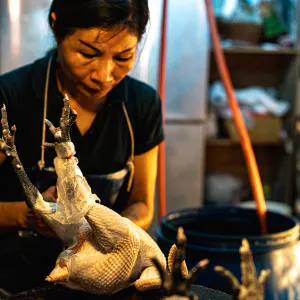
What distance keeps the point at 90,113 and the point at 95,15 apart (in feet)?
1.00

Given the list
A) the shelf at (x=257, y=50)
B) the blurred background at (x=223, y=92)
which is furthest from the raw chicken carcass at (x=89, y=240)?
the shelf at (x=257, y=50)

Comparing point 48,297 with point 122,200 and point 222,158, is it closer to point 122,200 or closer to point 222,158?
point 122,200

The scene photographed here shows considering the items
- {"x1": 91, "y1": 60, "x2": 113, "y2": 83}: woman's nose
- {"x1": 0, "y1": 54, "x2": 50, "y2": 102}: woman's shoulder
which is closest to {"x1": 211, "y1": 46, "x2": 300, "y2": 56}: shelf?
{"x1": 0, "y1": 54, "x2": 50, "y2": 102}: woman's shoulder

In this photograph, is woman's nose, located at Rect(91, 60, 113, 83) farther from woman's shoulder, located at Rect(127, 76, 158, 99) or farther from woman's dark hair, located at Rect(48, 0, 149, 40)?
woman's shoulder, located at Rect(127, 76, 158, 99)

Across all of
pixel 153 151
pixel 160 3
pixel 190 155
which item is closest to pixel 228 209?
pixel 153 151

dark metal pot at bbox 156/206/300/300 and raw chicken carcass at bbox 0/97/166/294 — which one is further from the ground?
raw chicken carcass at bbox 0/97/166/294

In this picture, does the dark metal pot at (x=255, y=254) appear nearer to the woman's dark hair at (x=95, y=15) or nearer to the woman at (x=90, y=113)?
the woman at (x=90, y=113)

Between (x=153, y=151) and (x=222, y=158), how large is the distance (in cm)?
252

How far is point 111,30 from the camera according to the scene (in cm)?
96

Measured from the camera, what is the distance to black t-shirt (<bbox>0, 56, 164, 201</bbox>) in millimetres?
1126

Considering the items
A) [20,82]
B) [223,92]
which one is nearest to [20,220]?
[20,82]

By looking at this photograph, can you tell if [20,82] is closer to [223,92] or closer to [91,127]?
[91,127]

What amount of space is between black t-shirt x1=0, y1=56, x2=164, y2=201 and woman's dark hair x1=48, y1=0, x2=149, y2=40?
0.17m

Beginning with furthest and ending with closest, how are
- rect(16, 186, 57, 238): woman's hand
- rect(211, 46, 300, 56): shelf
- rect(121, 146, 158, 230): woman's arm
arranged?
1. rect(211, 46, 300, 56): shelf
2. rect(121, 146, 158, 230): woman's arm
3. rect(16, 186, 57, 238): woman's hand
